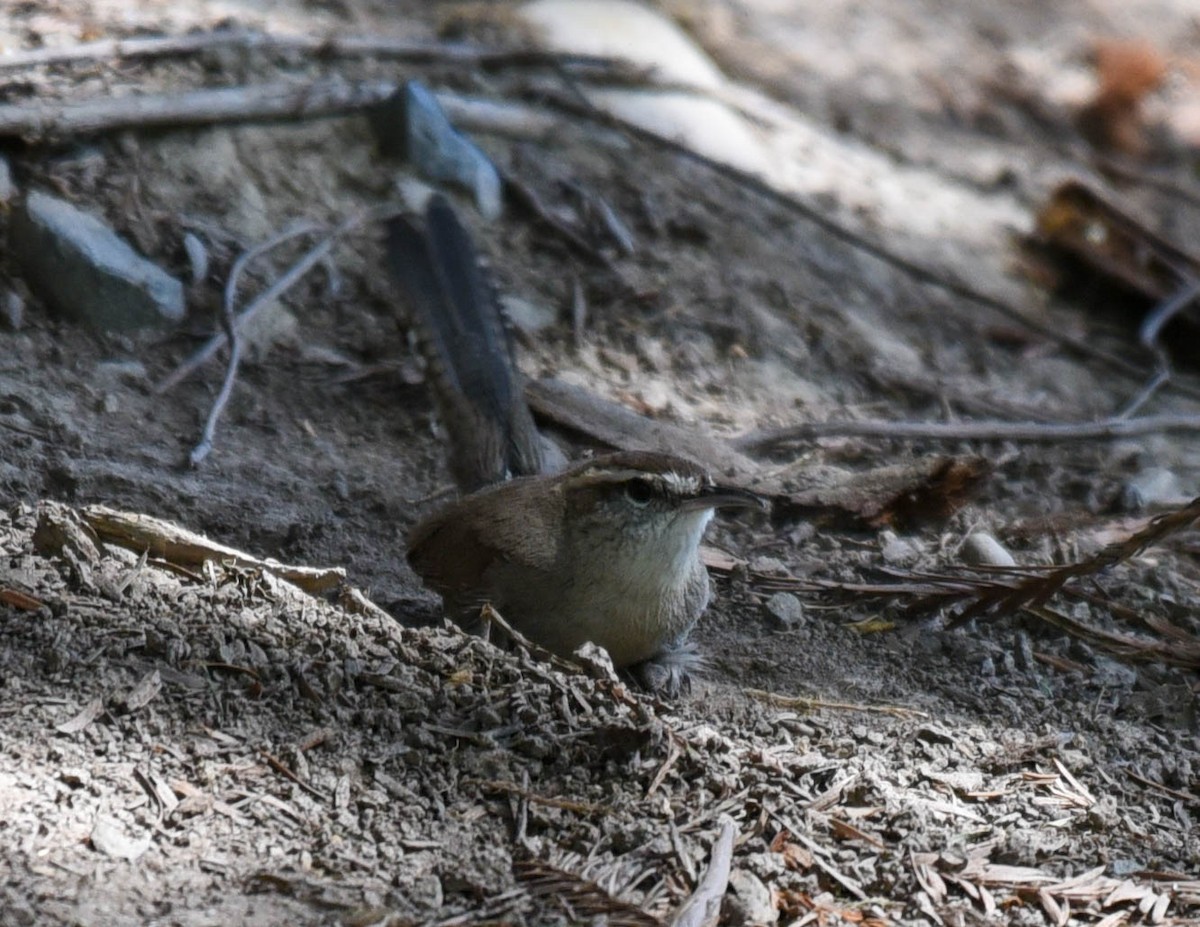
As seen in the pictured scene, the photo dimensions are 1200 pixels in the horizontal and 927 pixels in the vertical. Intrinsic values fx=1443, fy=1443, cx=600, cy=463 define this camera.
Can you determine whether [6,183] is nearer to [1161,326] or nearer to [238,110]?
[238,110]

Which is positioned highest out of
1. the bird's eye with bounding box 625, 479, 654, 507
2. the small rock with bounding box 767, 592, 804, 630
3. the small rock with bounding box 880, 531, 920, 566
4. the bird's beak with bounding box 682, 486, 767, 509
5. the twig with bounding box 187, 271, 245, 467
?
the bird's beak with bounding box 682, 486, 767, 509

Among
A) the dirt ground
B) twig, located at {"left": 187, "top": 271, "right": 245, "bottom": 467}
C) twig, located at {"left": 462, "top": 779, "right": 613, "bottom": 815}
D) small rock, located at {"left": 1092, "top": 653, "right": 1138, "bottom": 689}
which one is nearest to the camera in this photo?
the dirt ground

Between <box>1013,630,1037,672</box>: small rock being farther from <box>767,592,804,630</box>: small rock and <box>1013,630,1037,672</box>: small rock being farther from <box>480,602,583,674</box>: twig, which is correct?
<box>480,602,583,674</box>: twig

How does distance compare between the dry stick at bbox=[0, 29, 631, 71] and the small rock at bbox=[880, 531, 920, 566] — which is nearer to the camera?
the small rock at bbox=[880, 531, 920, 566]

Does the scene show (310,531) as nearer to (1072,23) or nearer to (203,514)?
(203,514)

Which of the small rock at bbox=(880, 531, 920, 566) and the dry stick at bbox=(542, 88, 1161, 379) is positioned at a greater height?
the dry stick at bbox=(542, 88, 1161, 379)

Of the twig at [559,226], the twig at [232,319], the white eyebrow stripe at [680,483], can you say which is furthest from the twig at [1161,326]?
the twig at [232,319]

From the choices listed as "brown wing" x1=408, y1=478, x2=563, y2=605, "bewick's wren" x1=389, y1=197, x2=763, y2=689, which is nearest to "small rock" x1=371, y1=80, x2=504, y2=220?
"bewick's wren" x1=389, y1=197, x2=763, y2=689

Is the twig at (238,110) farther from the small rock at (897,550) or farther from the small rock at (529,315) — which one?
the small rock at (897,550)
